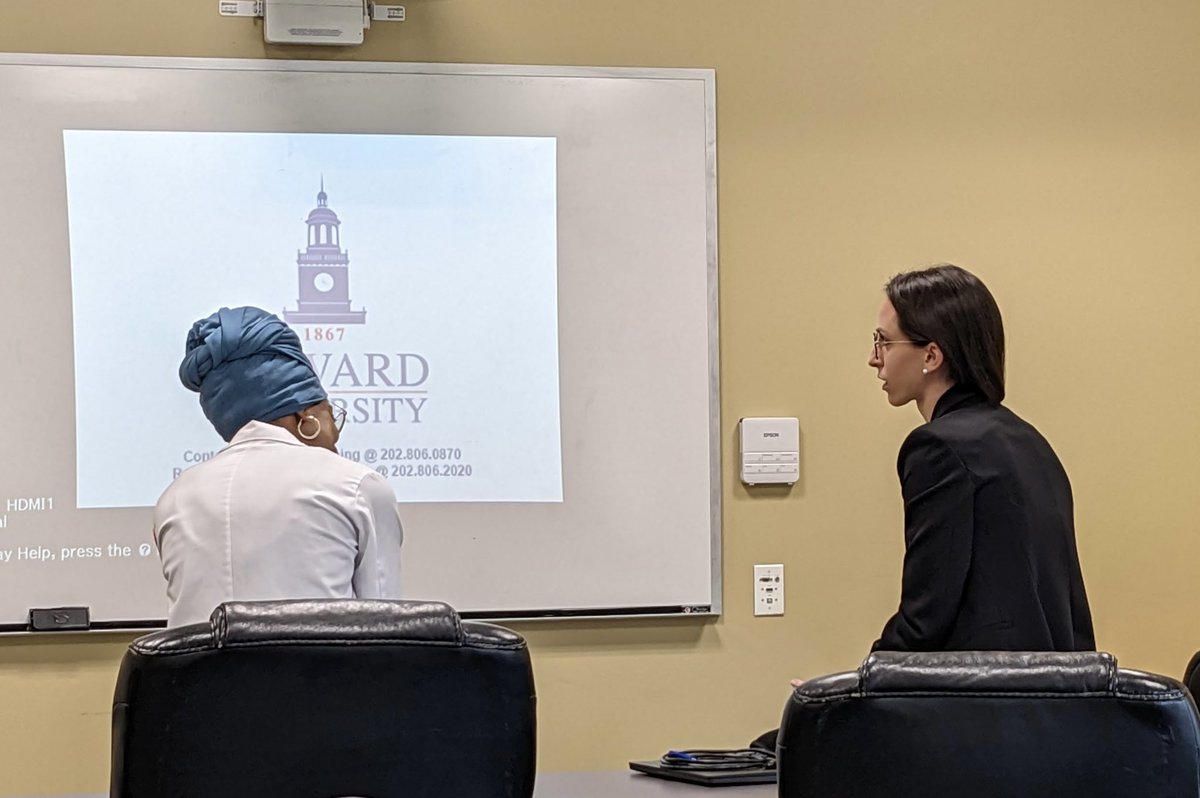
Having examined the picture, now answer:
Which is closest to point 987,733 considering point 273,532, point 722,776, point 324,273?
point 722,776

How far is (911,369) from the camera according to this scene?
2400 millimetres

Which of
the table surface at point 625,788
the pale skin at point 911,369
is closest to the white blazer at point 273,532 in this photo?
the table surface at point 625,788

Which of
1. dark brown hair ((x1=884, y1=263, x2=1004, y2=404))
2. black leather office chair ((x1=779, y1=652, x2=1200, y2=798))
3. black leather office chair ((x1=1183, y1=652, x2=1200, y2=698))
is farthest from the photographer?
dark brown hair ((x1=884, y1=263, x2=1004, y2=404))

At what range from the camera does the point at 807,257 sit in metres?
3.60

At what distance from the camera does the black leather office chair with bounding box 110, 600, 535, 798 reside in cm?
125

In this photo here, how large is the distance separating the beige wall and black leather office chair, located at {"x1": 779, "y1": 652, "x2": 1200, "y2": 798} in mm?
2283

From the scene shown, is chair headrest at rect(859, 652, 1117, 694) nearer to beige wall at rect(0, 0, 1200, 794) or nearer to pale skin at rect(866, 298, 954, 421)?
pale skin at rect(866, 298, 954, 421)

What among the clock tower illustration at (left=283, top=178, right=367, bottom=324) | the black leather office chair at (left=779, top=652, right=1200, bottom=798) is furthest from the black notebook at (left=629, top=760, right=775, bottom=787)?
the clock tower illustration at (left=283, top=178, right=367, bottom=324)

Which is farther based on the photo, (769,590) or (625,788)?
(769,590)

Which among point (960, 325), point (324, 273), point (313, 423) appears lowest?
point (313, 423)

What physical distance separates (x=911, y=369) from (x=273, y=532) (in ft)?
3.62

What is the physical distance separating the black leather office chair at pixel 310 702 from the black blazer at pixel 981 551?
40.2 inches

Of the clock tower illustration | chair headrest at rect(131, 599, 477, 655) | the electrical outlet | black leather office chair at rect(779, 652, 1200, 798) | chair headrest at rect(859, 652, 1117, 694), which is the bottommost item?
the electrical outlet

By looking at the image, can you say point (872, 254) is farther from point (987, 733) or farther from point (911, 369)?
point (987, 733)
